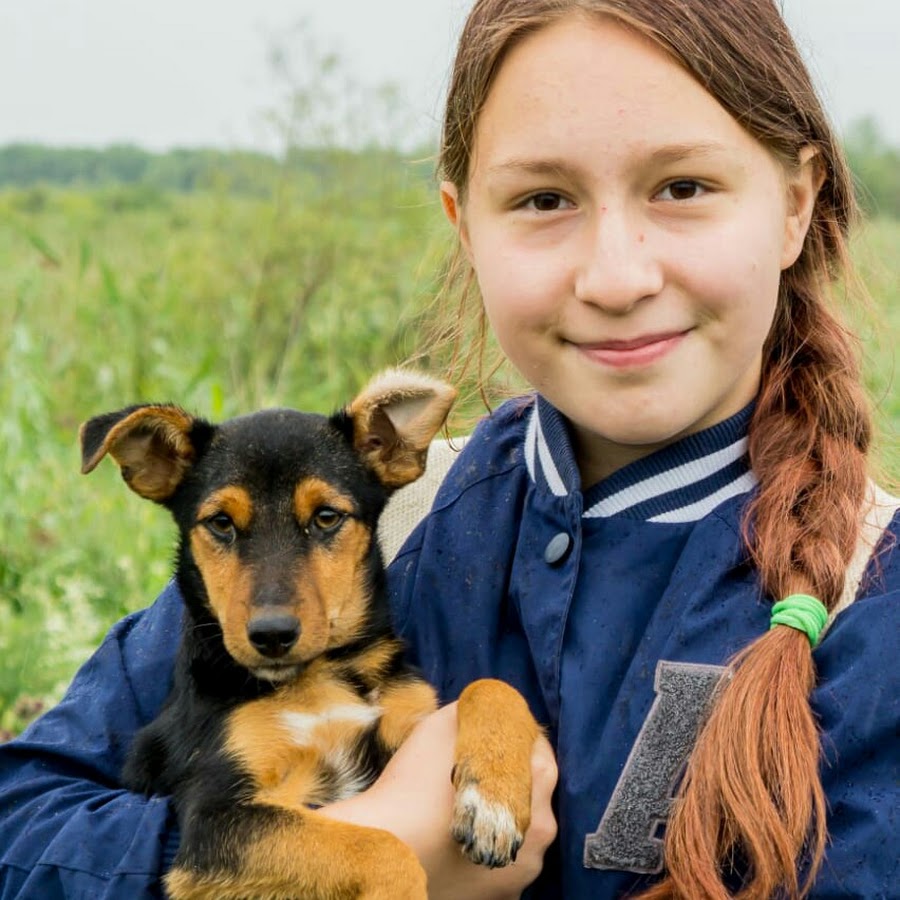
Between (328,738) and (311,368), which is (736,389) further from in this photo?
(311,368)

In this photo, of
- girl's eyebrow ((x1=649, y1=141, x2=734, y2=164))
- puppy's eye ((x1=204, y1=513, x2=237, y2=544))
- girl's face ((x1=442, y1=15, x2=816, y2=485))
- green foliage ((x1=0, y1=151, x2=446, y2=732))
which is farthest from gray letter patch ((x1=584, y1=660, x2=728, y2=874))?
green foliage ((x1=0, y1=151, x2=446, y2=732))

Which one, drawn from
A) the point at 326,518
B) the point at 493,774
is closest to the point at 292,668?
the point at 326,518

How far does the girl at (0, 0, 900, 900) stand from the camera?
2.15m

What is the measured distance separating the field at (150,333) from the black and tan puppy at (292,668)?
4.36ft

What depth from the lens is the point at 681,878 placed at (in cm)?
211

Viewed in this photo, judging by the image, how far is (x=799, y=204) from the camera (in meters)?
2.62

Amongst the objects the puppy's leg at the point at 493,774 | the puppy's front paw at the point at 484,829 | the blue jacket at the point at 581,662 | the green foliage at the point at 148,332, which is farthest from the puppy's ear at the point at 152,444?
the green foliage at the point at 148,332

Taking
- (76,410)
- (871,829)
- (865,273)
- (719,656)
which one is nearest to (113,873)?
(719,656)

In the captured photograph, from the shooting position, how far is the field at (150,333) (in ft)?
16.4

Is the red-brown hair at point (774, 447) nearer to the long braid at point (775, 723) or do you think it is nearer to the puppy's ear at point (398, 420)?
the long braid at point (775, 723)

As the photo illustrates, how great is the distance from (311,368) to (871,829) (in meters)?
5.60

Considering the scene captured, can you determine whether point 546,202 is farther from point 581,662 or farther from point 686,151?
point 581,662

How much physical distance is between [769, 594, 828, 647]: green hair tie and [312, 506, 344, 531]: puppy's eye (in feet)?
3.48

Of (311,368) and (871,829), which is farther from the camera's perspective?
(311,368)
